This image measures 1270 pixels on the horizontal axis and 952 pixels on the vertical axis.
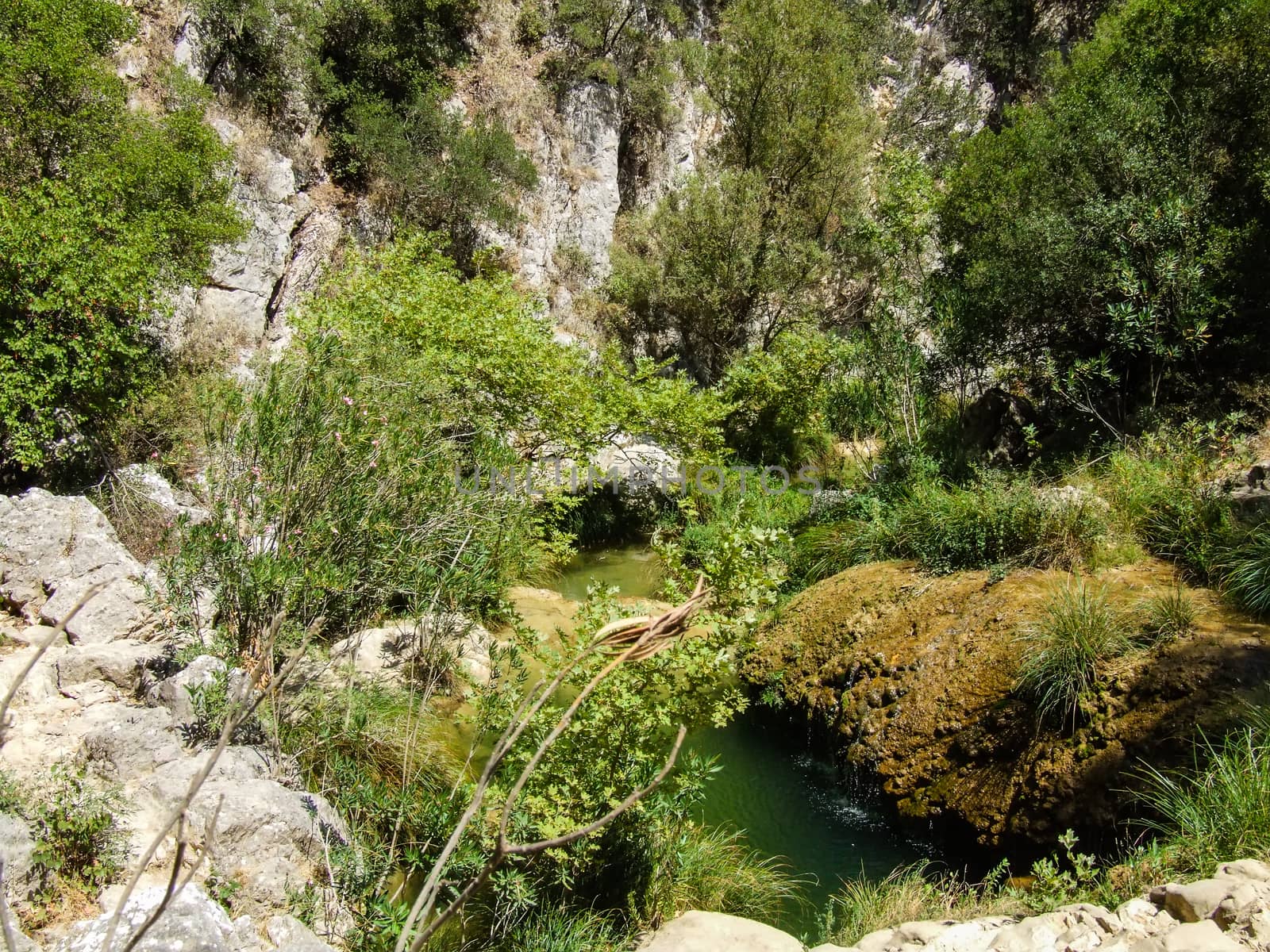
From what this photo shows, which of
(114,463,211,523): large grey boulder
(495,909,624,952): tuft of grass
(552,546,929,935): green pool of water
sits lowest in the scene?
(552,546,929,935): green pool of water

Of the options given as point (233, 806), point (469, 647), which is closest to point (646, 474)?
point (469, 647)

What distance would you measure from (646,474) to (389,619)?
584 cm

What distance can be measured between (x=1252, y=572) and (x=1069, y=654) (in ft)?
5.28

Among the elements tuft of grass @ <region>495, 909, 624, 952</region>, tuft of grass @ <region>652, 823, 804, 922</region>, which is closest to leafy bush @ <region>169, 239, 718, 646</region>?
tuft of grass @ <region>495, 909, 624, 952</region>

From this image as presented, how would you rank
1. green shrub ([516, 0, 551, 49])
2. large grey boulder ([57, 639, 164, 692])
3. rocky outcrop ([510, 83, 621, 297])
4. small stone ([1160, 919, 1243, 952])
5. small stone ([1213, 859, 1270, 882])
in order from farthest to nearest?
green shrub ([516, 0, 551, 49]), rocky outcrop ([510, 83, 621, 297]), large grey boulder ([57, 639, 164, 692]), small stone ([1213, 859, 1270, 882]), small stone ([1160, 919, 1243, 952])

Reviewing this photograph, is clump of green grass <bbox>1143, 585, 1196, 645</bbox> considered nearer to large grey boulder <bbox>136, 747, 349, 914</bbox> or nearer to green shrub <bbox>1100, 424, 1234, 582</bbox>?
green shrub <bbox>1100, 424, 1234, 582</bbox>

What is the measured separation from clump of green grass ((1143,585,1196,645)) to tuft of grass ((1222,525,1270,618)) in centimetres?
40

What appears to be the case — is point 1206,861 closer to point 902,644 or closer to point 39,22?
point 902,644

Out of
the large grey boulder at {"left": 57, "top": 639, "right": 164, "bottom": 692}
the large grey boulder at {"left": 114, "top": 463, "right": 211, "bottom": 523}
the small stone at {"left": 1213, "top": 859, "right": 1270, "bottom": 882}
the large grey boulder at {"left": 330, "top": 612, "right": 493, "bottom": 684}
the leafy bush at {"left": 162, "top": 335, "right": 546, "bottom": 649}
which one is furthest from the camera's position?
the large grey boulder at {"left": 114, "top": 463, "right": 211, "bottom": 523}

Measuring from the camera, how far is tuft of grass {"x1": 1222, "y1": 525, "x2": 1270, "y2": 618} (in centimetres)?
586

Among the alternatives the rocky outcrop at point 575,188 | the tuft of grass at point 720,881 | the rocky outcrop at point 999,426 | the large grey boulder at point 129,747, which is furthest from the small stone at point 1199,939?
the rocky outcrop at point 575,188

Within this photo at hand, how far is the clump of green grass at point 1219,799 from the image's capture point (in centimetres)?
407

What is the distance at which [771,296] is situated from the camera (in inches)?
620

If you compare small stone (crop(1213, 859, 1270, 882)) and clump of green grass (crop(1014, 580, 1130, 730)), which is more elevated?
clump of green grass (crop(1014, 580, 1130, 730))
